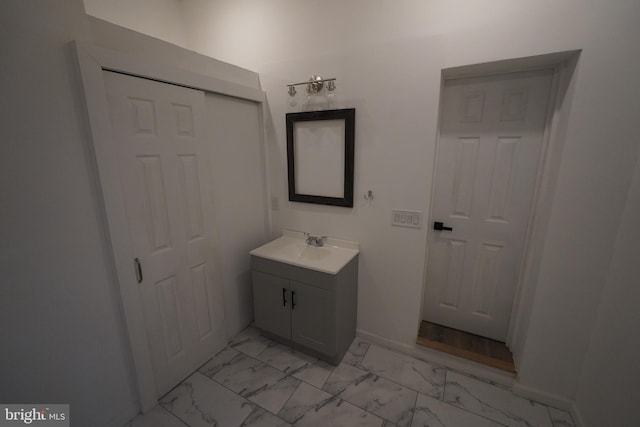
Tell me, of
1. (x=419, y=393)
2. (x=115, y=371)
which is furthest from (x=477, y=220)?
(x=115, y=371)

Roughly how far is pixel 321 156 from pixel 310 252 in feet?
2.69

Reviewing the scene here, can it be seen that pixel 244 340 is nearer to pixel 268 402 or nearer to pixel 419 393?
pixel 268 402

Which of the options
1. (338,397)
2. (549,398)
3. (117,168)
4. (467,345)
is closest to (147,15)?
(117,168)

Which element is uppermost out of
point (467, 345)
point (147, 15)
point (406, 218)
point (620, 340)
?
point (147, 15)

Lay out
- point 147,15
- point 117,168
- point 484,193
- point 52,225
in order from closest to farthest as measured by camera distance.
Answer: point 52,225
point 117,168
point 484,193
point 147,15

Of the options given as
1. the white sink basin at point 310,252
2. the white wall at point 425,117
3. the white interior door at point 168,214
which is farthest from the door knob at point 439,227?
the white interior door at point 168,214

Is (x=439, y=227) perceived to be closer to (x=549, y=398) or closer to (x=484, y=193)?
(x=484, y=193)

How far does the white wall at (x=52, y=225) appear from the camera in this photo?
3.44ft

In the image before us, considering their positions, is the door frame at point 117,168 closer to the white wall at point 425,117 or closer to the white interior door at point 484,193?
the white wall at point 425,117

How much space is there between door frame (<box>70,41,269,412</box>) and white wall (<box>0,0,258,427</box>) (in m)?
0.04

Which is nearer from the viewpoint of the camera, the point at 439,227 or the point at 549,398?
the point at 549,398

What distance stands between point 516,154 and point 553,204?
1.52 feet

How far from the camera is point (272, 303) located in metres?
2.05

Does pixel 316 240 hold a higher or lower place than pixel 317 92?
lower
